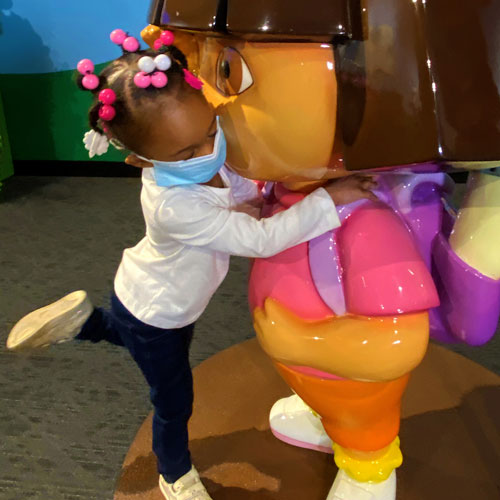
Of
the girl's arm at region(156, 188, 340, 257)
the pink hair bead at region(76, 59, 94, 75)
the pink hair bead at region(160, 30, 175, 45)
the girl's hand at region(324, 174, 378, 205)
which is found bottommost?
the girl's arm at region(156, 188, 340, 257)

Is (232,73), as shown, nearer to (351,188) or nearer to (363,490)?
(351,188)

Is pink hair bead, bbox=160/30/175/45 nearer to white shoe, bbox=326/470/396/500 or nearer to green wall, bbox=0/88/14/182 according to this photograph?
white shoe, bbox=326/470/396/500

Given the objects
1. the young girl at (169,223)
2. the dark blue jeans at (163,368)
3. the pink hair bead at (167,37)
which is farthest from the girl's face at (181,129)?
the dark blue jeans at (163,368)

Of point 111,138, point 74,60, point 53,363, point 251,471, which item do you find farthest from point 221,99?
point 74,60

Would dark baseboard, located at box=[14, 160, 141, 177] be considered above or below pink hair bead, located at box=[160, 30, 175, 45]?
below

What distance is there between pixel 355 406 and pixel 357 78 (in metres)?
0.50

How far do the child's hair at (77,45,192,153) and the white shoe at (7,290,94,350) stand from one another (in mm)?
411

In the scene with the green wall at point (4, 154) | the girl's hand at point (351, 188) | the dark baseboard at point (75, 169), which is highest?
the girl's hand at point (351, 188)

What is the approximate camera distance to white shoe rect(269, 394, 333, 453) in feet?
4.17

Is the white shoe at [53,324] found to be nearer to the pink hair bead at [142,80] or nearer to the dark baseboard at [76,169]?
the pink hair bead at [142,80]

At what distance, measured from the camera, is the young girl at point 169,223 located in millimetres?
746

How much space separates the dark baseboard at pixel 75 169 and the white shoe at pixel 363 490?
7.83 feet

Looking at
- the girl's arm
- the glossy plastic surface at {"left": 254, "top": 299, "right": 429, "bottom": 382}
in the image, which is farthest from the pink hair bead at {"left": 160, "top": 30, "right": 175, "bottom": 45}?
the glossy plastic surface at {"left": 254, "top": 299, "right": 429, "bottom": 382}

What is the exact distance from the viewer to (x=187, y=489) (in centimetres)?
115
